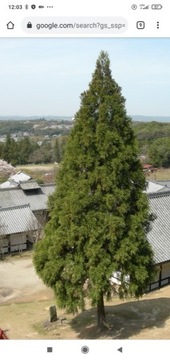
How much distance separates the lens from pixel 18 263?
68.7 feet

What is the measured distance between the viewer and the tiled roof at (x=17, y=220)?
22.7 meters

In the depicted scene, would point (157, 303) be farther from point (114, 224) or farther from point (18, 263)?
point (18, 263)

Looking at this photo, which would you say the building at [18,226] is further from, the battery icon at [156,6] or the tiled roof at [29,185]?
the battery icon at [156,6]

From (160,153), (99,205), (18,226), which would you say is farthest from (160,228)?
(160,153)

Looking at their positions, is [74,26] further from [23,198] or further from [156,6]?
[23,198]

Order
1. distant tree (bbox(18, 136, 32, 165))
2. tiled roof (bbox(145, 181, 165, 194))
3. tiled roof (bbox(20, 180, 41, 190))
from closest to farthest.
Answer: tiled roof (bbox(20, 180, 41, 190))
tiled roof (bbox(145, 181, 165, 194))
distant tree (bbox(18, 136, 32, 165))

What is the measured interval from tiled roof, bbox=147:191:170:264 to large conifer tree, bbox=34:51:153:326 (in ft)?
16.6

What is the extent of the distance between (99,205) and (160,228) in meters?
7.21

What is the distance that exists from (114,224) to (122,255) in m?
→ 0.81

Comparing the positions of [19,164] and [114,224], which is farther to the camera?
[19,164]

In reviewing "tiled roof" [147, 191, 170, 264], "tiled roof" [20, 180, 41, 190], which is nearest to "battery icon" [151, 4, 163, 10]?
"tiled roof" [147, 191, 170, 264]

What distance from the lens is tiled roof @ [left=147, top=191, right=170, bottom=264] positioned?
1485cm

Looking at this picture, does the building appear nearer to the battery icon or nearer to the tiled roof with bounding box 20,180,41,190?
the tiled roof with bounding box 20,180,41,190
